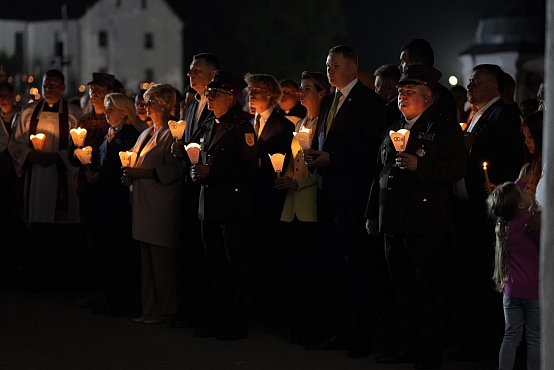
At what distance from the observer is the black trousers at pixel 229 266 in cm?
873

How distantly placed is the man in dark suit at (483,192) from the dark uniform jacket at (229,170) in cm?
193

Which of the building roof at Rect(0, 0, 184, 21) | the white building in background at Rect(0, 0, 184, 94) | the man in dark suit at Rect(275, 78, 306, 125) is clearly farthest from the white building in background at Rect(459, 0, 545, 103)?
the man in dark suit at Rect(275, 78, 306, 125)

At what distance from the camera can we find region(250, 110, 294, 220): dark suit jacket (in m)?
9.02

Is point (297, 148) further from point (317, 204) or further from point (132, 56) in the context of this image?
point (132, 56)

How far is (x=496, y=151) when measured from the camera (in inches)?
302

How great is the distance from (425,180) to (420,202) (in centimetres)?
17

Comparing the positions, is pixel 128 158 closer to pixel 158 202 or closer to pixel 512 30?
pixel 158 202

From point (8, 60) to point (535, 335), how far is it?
7424 centimetres

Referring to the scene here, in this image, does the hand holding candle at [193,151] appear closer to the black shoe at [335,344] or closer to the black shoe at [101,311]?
the black shoe at [335,344]

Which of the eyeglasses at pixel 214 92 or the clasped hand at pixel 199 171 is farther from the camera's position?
the eyeglasses at pixel 214 92


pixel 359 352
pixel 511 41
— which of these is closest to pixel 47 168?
pixel 359 352

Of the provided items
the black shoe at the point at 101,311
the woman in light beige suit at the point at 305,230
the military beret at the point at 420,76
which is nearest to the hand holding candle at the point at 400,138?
the military beret at the point at 420,76

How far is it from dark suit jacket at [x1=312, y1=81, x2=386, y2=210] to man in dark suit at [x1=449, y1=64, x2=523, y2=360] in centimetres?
74

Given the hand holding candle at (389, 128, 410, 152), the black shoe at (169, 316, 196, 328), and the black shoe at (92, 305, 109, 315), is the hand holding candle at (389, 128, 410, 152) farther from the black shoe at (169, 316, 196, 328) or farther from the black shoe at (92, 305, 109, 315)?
the black shoe at (92, 305, 109, 315)
